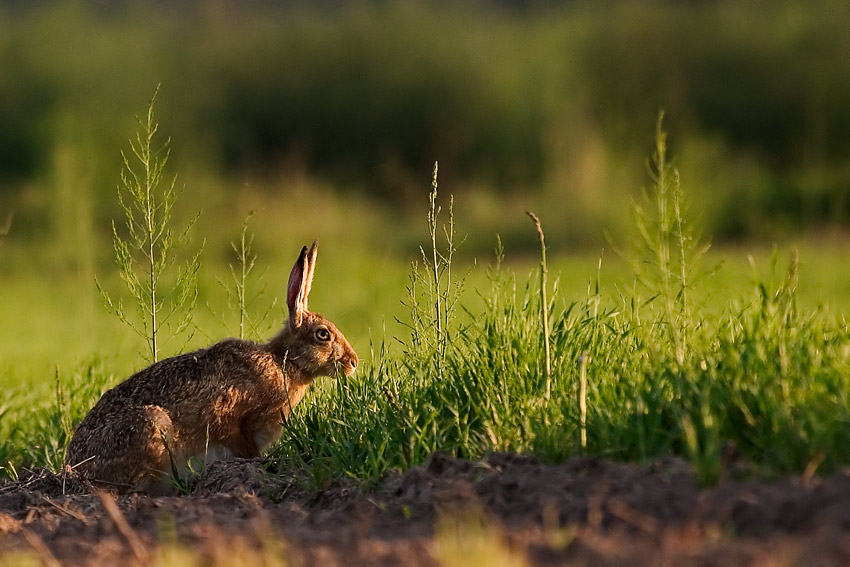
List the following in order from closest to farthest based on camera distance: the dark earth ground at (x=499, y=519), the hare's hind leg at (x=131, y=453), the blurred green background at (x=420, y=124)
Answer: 1. the dark earth ground at (x=499, y=519)
2. the hare's hind leg at (x=131, y=453)
3. the blurred green background at (x=420, y=124)

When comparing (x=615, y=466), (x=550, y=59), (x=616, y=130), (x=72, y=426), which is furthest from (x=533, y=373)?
(x=550, y=59)

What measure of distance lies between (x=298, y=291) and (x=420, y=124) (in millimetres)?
21759

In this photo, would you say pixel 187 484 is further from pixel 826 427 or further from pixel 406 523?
pixel 826 427

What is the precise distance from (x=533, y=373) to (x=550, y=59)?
24.7m

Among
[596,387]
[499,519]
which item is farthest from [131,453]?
[499,519]

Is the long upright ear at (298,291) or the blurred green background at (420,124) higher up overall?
the blurred green background at (420,124)

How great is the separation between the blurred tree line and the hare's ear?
1605cm

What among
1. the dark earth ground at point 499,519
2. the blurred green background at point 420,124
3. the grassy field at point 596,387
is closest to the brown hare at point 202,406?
the grassy field at point 596,387

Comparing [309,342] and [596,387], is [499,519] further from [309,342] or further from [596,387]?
[309,342]

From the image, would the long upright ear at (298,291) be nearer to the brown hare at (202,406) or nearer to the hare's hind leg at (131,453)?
the brown hare at (202,406)

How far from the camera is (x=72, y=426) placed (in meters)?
6.86

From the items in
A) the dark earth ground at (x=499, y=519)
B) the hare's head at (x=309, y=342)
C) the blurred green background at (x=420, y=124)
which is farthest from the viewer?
the blurred green background at (x=420, y=124)

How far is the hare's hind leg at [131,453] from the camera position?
5715 mm

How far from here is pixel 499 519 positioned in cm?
390
